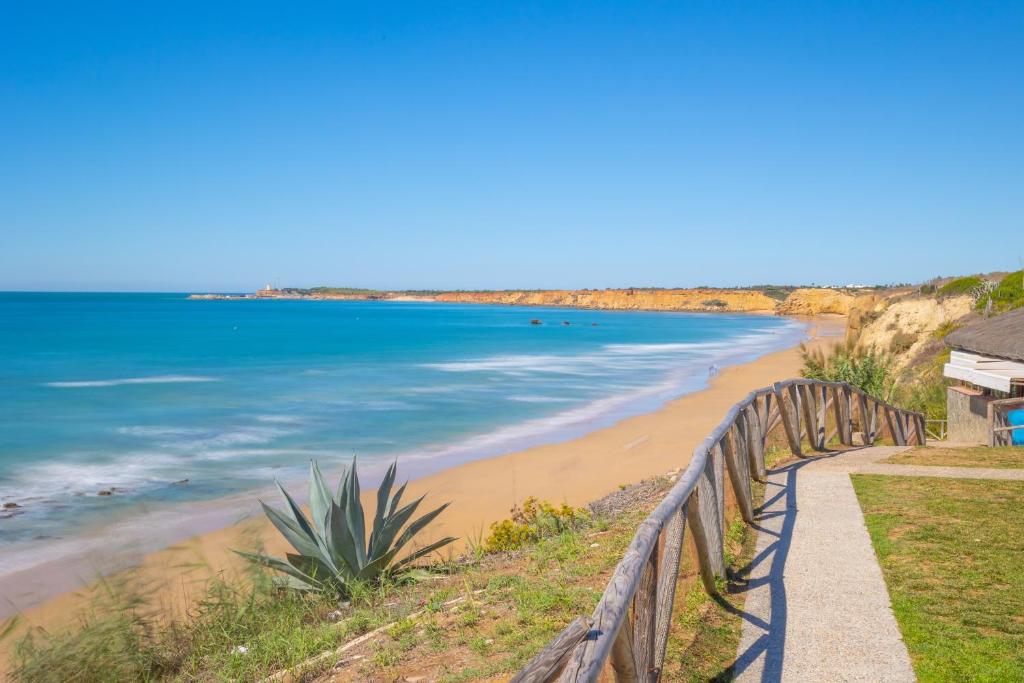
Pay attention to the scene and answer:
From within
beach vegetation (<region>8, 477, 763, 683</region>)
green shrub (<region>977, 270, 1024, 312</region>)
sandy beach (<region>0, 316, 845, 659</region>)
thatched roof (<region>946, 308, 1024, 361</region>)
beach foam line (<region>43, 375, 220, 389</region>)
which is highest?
green shrub (<region>977, 270, 1024, 312</region>)

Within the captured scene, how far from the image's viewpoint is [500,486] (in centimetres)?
1558

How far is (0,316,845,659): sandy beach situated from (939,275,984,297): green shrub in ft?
45.6

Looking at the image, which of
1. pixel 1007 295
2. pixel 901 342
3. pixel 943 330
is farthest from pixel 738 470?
pixel 901 342

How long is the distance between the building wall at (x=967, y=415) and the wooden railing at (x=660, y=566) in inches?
266

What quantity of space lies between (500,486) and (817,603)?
34.4ft

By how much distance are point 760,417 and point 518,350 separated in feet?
164

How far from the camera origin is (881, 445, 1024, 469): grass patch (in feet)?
33.5

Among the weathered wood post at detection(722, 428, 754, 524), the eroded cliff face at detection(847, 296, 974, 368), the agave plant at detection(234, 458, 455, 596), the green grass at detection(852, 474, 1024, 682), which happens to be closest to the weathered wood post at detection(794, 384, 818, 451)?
the green grass at detection(852, 474, 1024, 682)

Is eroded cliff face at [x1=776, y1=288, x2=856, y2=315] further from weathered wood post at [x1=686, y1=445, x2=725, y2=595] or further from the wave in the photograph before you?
weathered wood post at [x1=686, y1=445, x2=725, y2=595]

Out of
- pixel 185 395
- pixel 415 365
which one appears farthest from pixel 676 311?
pixel 185 395

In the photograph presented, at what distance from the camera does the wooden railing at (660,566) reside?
2.79 meters

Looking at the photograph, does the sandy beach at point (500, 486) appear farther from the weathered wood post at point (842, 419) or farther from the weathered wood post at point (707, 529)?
the weathered wood post at point (707, 529)

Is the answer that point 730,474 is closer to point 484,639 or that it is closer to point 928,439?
point 484,639

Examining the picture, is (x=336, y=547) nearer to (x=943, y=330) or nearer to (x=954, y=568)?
(x=954, y=568)
